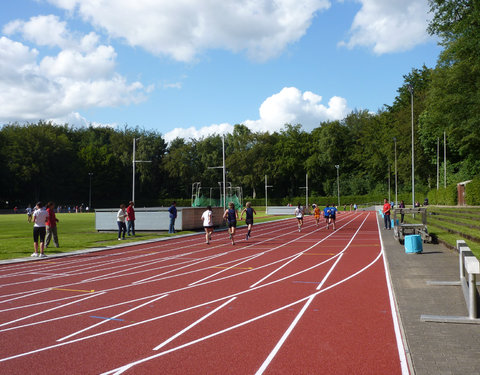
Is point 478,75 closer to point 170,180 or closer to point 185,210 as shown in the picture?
point 185,210

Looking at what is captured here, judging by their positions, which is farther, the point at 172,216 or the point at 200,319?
the point at 172,216

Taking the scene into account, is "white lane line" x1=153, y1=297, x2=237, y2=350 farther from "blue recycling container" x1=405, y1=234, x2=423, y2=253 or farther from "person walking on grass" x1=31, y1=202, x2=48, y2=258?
"person walking on grass" x1=31, y1=202, x2=48, y2=258

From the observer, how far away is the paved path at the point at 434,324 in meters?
4.71

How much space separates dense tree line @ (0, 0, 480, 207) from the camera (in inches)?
2923

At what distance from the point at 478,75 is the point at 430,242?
21.0m

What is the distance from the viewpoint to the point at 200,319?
6730 millimetres

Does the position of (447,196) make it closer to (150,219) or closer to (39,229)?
(150,219)

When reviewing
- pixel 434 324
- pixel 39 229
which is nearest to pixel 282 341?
pixel 434 324

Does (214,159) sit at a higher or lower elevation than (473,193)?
higher

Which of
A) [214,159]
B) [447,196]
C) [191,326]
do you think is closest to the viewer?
[191,326]

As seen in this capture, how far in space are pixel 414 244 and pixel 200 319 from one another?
32.3ft

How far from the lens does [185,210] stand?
2595 centimetres

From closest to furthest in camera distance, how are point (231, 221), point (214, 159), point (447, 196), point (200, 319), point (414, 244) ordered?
point (200, 319) → point (414, 244) → point (231, 221) → point (447, 196) → point (214, 159)

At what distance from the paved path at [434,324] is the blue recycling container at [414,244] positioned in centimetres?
178
